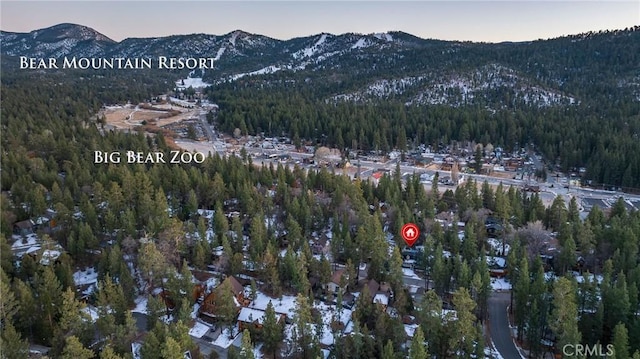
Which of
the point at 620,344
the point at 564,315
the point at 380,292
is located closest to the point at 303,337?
the point at 380,292

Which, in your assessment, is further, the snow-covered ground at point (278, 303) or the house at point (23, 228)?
the house at point (23, 228)

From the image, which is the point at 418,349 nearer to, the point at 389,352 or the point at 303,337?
the point at 389,352

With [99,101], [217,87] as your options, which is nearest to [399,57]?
[217,87]

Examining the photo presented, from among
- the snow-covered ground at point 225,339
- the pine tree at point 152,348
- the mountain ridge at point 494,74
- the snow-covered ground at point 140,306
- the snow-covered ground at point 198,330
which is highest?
the mountain ridge at point 494,74

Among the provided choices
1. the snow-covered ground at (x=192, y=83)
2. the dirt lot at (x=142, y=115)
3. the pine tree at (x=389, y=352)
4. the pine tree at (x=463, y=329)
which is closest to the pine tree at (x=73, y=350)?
the pine tree at (x=389, y=352)

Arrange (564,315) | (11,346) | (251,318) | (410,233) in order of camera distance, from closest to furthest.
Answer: (11,346), (564,315), (251,318), (410,233)

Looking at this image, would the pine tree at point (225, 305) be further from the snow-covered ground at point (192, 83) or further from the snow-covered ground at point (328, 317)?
the snow-covered ground at point (192, 83)

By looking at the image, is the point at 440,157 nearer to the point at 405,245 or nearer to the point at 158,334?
the point at 405,245
